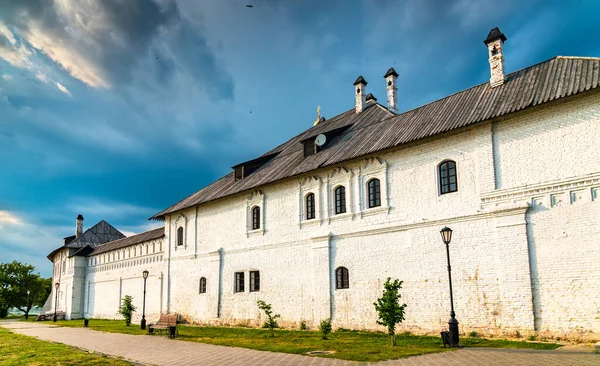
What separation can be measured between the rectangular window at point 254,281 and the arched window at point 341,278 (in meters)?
4.75

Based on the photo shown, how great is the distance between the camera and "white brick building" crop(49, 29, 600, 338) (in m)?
13.1

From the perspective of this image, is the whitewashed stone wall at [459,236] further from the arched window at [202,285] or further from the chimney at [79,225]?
the chimney at [79,225]

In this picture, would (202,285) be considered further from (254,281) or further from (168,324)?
(168,324)

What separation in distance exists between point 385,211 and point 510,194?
14.1 feet

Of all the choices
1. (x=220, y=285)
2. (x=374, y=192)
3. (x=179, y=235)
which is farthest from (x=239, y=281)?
(x=374, y=192)

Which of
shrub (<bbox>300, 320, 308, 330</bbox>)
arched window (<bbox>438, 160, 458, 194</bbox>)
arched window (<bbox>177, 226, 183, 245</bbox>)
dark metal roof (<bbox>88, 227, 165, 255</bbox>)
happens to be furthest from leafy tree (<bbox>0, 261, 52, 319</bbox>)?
arched window (<bbox>438, 160, 458, 194</bbox>)

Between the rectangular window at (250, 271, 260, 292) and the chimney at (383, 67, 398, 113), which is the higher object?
the chimney at (383, 67, 398, 113)

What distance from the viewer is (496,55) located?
16672 millimetres

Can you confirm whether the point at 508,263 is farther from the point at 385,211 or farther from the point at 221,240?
the point at 221,240

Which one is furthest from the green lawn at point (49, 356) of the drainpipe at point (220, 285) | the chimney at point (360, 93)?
the chimney at point (360, 93)

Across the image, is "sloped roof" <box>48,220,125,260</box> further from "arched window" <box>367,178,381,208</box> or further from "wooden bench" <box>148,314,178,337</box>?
"arched window" <box>367,178,381,208</box>

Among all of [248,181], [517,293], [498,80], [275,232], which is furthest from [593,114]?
[248,181]

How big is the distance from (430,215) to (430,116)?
3654 millimetres

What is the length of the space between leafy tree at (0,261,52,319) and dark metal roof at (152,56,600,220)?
3212 centimetres
